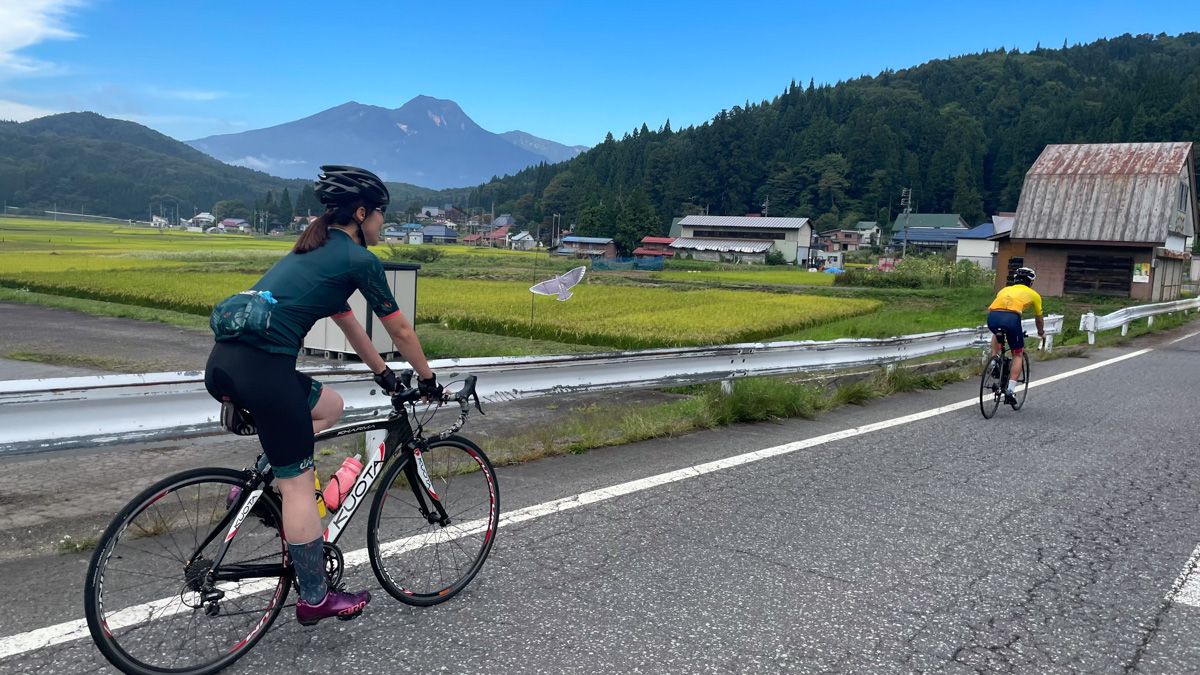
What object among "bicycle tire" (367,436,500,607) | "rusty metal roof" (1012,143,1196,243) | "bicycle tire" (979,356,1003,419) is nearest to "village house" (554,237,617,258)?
"rusty metal roof" (1012,143,1196,243)

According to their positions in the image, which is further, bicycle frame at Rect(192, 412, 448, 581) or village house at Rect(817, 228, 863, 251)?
village house at Rect(817, 228, 863, 251)

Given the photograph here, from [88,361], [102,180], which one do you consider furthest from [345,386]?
[102,180]

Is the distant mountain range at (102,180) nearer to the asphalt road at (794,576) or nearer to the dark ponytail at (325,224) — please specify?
the asphalt road at (794,576)

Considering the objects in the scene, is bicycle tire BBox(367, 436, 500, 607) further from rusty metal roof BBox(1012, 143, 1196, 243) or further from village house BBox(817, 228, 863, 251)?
village house BBox(817, 228, 863, 251)

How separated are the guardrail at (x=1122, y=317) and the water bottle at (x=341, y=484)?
1747 centimetres

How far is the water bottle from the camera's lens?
3.14 metres

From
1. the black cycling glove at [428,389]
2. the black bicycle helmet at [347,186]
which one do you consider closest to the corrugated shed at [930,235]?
the black cycling glove at [428,389]

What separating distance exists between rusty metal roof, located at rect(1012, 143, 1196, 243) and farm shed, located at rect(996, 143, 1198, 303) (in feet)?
0.13

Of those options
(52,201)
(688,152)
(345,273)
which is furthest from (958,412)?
(52,201)

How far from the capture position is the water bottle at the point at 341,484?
314 centimetres

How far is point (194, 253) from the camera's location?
5403 cm

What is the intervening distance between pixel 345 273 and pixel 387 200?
0.43m

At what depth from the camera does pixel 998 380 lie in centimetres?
884

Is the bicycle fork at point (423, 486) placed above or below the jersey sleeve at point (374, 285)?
below
